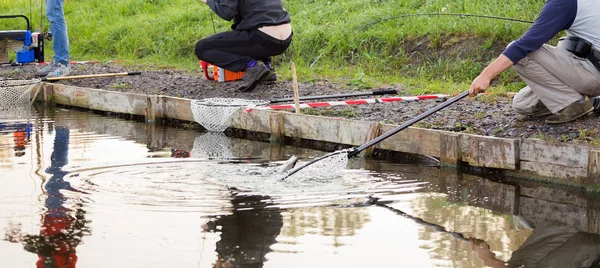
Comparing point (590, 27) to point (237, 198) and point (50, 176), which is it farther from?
point (50, 176)

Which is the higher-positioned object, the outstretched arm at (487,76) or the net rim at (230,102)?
the outstretched arm at (487,76)

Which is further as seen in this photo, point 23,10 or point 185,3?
point 23,10

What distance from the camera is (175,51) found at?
15.5 meters

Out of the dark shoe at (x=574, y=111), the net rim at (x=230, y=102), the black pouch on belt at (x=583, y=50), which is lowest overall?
the dark shoe at (x=574, y=111)

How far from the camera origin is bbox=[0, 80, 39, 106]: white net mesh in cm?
1182

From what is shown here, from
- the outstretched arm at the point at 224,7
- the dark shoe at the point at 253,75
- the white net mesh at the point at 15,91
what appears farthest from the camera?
the white net mesh at the point at 15,91

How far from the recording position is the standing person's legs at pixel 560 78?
7.04 metres

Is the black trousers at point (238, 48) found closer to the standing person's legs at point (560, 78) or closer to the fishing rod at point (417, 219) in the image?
the standing person's legs at point (560, 78)

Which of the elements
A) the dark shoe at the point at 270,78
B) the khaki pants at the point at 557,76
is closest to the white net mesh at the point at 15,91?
the dark shoe at the point at 270,78

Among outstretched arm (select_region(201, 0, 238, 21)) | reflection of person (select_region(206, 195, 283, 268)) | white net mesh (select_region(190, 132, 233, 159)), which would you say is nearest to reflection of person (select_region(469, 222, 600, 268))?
reflection of person (select_region(206, 195, 283, 268))

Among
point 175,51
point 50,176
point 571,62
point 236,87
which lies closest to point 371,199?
point 571,62

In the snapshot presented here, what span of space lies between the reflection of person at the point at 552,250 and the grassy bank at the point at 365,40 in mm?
4436

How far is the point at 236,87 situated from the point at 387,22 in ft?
10.2

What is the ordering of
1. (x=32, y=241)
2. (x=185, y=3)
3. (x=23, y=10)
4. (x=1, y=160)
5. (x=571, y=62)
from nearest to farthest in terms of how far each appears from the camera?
(x=32, y=241), (x=571, y=62), (x=1, y=160), (x=185, y=3), (x=23, y=10)
